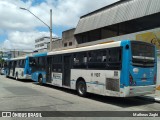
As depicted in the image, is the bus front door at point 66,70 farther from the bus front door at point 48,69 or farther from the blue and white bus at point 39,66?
the blue and white bus at point 39,66

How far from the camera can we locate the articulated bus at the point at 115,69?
1074cm

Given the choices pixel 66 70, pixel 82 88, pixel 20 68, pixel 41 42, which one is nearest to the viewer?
pixel 82 88

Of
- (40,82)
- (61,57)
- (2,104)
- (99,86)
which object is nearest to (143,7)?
(61,57)

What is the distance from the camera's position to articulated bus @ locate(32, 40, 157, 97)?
10.7 metres

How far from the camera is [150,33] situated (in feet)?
53.6

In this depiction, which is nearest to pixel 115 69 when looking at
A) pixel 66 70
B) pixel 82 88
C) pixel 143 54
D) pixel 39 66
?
pixel 143 54

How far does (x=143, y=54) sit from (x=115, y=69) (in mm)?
1534

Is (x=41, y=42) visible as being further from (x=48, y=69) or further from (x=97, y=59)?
(x=97, y=59)

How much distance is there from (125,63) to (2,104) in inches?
219

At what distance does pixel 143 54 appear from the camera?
11367mm

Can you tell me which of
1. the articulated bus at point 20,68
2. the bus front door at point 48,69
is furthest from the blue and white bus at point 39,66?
the articulated bus at point 20,68

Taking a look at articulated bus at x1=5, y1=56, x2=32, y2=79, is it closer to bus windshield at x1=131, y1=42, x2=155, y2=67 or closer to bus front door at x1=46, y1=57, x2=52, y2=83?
bus front door at x1=46, y1=57, x2=52, y2=83

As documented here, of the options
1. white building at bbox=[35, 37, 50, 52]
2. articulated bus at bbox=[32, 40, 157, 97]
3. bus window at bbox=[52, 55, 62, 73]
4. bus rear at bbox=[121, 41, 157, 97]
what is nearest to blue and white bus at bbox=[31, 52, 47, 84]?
bus window at bbox=[52, 55, 62, 73]

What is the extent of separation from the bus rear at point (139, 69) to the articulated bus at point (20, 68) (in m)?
14.0
